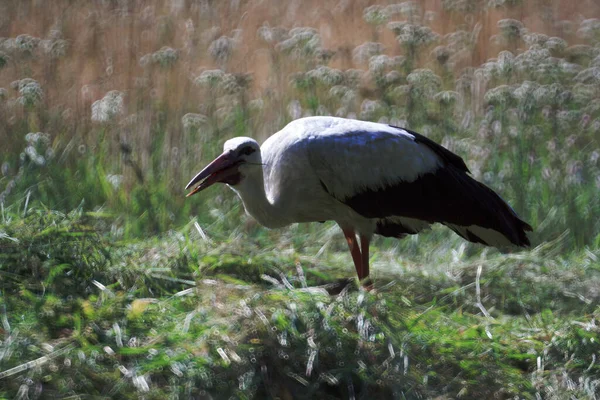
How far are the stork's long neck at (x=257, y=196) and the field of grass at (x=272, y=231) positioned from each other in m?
0.20

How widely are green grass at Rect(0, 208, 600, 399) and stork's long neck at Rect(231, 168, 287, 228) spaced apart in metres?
0.21

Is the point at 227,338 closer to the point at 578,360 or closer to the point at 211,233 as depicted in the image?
the point at 578,360

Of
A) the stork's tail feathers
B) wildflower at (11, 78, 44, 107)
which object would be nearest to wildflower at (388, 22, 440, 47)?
the stork's tail feathers

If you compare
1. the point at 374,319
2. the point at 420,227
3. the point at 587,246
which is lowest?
the point at 587,246

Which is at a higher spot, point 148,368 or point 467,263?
point 148,368

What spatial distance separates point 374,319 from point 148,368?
0.79m

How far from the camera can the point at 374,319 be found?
3061 mm

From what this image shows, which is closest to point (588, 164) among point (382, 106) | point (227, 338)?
point (382, 106)

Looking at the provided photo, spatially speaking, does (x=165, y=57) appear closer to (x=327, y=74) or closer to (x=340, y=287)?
(x=327, y=74)

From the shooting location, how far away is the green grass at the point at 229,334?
2.65 m

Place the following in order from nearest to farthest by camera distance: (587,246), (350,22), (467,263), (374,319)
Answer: (374,319), (467,263), (587,246), (350,22)

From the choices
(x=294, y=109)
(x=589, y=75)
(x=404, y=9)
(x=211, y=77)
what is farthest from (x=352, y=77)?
(x=589, y=75)

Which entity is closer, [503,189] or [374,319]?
[374,319]

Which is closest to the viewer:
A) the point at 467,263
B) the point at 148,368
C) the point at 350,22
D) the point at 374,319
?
the point at 148,368
